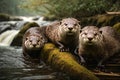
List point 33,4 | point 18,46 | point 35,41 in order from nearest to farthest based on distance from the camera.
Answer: point 35,41, point 18,46, point 33,4

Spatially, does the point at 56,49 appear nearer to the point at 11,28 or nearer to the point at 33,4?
the point at 11,28

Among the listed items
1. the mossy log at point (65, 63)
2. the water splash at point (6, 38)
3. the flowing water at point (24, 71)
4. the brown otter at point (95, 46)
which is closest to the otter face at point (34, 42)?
the mossy log at point (65, 63)

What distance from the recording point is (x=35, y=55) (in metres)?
8.63

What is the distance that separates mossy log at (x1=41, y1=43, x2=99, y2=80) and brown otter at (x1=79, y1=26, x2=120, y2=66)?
0.34 m

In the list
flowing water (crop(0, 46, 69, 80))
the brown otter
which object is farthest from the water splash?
the brown otter

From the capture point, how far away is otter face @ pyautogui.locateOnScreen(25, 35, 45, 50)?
324 inches

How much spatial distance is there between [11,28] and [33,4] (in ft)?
20.6

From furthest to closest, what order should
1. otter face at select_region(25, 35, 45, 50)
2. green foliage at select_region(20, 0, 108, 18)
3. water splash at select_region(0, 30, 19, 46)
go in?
green foliage at select_region(20, 0, 108, 18), water splash at select_region(0, 30, 19, 46), otter face at select_region(25, 35, 45, 50)

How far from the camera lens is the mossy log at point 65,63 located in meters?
5.30

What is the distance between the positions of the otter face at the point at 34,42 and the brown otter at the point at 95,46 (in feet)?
7.59

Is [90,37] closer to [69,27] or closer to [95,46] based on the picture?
[95,46]

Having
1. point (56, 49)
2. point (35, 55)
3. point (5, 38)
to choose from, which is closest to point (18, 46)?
point (5, 38)

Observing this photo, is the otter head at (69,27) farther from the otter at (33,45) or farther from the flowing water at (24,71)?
the otter at (33,45)

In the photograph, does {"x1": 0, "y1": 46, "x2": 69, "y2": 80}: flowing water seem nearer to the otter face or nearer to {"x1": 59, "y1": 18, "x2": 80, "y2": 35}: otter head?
the otter face
